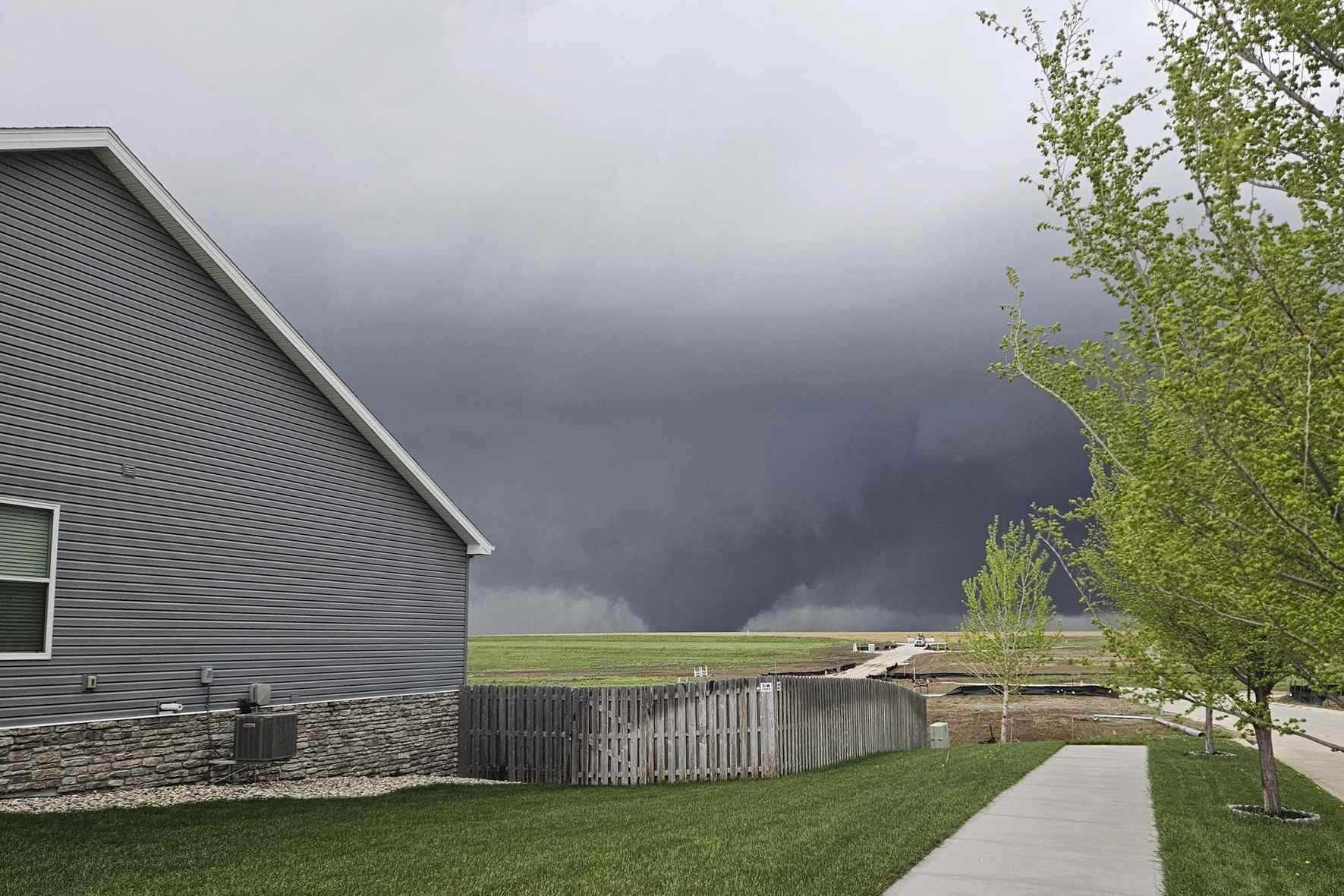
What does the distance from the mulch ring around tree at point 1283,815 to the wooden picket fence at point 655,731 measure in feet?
22.0

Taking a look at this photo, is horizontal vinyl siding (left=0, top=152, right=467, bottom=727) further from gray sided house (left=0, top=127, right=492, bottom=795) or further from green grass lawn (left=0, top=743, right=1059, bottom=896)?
green grass lawn (left=0, top=743, right=1059, bottom=896)

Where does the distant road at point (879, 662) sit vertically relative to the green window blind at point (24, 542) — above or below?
below

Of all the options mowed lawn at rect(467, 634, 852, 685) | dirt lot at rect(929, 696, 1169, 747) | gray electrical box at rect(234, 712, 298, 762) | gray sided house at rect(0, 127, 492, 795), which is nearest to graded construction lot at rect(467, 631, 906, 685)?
mowed lawn at rect(467, 634, 852, 685)

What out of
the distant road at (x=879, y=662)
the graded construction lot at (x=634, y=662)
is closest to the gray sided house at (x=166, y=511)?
the graded construction lot at (x=634, y=662)

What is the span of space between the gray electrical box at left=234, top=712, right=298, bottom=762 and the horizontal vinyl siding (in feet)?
2.17

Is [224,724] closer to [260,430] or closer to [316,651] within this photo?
[316,651]

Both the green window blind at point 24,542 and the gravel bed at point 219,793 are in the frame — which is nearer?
the gravel bed at point 219,793

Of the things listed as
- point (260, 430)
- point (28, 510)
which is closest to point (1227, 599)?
point (28, 510)

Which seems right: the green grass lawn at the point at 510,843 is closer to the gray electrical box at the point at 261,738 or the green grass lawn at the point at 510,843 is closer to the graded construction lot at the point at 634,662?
the gray electrical box at the point at 261,738

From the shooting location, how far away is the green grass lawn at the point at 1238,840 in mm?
8219

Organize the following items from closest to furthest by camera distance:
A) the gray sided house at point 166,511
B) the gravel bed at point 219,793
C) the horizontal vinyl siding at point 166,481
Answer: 1. the gravel bed at point 219,793
2. the gray sided house at point 166,511
3. the horizontal vinyl siding at point 166,481

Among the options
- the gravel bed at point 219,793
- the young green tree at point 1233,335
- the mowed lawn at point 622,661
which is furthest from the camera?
the mowed lawn at point 622,661

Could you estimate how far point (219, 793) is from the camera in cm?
1337

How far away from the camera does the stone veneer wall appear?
11789 mm
